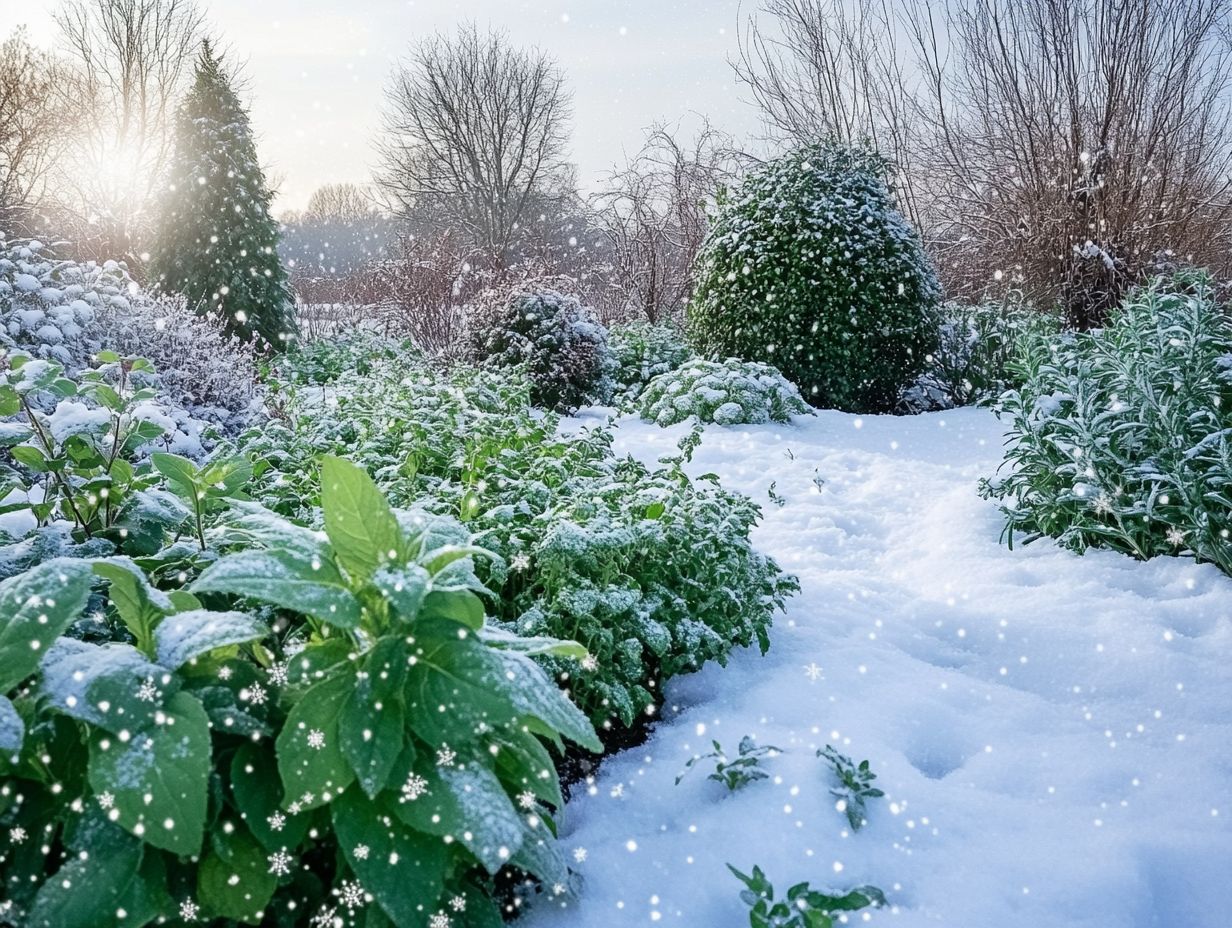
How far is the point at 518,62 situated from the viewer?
24391 mm

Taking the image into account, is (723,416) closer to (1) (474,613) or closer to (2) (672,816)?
(2) (672,816)

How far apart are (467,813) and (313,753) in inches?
9.1

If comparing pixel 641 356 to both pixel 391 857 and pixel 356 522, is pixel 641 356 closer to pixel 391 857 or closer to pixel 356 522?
pixel 356 522

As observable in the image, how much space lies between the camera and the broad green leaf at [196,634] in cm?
117

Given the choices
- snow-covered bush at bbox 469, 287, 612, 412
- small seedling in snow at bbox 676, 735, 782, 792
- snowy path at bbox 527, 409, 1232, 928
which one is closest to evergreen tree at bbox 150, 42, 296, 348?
snow-covered bush at bbox 469, 287, 612, 412

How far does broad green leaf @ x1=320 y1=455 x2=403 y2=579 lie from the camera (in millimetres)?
1315

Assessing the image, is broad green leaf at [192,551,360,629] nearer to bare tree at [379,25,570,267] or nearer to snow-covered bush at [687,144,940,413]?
snow-covered bush at [687,144,940,413]

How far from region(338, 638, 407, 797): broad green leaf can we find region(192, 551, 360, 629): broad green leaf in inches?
2.8

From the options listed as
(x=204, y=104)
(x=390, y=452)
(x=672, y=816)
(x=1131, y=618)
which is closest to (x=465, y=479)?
(x=390, y=452)

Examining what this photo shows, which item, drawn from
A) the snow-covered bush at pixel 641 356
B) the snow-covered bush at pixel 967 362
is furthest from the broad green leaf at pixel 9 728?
the snow-covered bush at pixel 967 362

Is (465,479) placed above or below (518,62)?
below

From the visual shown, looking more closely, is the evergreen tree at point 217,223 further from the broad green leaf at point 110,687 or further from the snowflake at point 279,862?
the snowflake at point 279,862

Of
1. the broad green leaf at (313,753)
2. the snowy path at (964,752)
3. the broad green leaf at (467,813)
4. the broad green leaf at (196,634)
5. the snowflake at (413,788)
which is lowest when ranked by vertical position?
the snowy path at (964,752)

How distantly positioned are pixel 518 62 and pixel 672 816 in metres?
25.9
